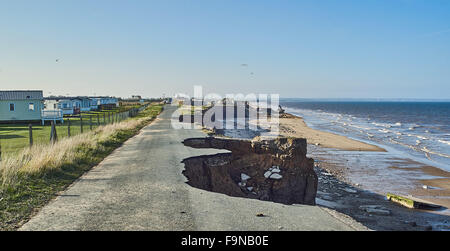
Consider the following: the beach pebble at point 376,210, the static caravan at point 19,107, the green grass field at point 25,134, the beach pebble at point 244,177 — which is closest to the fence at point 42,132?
the green grass field at point 25,134

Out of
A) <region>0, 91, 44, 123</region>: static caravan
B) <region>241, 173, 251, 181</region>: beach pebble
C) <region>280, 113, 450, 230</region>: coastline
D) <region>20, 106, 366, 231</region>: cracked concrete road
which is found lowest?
<region>280, 113, 450, 230</region>: coastline

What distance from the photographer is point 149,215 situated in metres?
6.27

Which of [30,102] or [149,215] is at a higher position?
[30,102]

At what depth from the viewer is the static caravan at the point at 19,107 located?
35625mm

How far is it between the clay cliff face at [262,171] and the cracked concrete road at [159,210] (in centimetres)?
386

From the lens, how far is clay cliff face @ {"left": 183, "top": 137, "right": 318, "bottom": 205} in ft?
44.5

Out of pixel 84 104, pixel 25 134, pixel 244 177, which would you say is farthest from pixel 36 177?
pixel 84 104

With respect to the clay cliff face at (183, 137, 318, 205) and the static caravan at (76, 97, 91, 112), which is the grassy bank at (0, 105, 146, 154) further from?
the static caravan at (76, 97, 91, 112)

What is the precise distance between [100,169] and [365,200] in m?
10.4

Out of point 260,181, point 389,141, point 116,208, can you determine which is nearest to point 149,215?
point 116,208

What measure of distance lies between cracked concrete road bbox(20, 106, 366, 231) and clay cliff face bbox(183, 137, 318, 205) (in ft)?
12.7

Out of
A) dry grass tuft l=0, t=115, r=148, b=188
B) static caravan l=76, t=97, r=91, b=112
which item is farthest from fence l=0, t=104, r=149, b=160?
static caravan l=76, t=97, r=91, b=112

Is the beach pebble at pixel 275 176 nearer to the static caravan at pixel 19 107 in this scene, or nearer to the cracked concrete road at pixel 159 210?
the cracked concrete road at pixel 159 210
